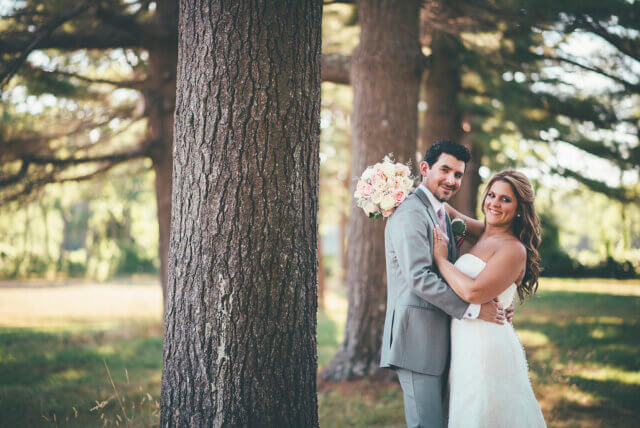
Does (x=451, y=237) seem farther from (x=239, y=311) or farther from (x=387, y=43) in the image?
(x=387, y=43)

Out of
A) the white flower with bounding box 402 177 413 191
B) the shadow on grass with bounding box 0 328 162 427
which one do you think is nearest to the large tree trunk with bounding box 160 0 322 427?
the white flower with bounding box 402 177 413 191

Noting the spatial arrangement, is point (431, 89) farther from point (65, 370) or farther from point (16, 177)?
point (65, 370)

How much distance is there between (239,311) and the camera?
2947 mm

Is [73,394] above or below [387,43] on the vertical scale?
below

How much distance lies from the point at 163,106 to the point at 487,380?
7504mm

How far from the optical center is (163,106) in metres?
8.84

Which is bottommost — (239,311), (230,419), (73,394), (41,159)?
(73,394)

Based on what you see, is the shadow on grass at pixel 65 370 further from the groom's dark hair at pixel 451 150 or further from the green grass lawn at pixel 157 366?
the groom's dark hair at pixel 451 150

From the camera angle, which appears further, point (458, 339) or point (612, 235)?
point (612, 235)

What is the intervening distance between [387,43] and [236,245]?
186 inches

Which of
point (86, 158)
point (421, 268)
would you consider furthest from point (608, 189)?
point (86, 158)

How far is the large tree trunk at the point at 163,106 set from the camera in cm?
848

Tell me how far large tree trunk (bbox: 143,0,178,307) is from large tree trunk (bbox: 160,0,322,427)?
582 cm

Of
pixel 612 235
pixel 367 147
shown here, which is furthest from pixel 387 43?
pixel 612 235
